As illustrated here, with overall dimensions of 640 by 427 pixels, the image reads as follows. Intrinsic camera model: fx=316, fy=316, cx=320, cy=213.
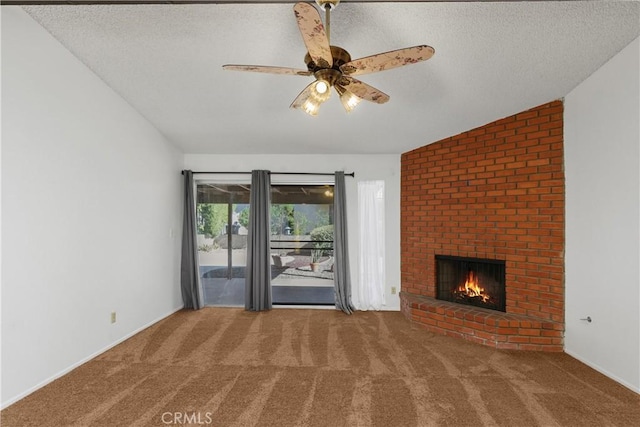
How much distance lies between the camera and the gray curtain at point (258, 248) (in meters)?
4.38

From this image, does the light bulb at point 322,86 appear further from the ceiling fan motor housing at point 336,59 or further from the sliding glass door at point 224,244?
the sliding glass door at point 224,244

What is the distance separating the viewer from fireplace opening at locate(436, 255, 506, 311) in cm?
341

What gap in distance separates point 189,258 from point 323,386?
→ 2.88 m

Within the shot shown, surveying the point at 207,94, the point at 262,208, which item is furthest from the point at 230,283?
the point at 207,94

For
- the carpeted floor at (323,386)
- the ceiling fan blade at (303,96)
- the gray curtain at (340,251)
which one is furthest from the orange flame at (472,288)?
the ceiling fan blade at (303,96)

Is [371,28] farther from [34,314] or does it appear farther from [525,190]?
[34,314]

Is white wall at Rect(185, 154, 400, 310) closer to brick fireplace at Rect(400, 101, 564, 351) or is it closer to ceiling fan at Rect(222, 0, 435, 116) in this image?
brick fireplace at Rect(400, 101, 564, 351)

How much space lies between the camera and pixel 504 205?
10.9 feet

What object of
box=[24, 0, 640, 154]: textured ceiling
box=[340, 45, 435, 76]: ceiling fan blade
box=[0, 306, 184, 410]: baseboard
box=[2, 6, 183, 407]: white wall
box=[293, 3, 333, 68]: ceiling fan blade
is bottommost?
box=[0, 306, 184, 410]: baseboard

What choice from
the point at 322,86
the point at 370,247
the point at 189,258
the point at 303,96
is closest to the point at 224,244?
the point at 189,258

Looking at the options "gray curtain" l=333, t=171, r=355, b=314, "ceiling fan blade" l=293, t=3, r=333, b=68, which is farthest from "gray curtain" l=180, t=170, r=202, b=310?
"ceiling fan blade" l=293, t=3, r=333, b=68

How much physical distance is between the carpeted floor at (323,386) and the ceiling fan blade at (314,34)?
6.77ft

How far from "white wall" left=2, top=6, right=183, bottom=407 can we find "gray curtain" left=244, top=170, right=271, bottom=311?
4.13 feet

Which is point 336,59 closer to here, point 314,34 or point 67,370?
point 314,34
